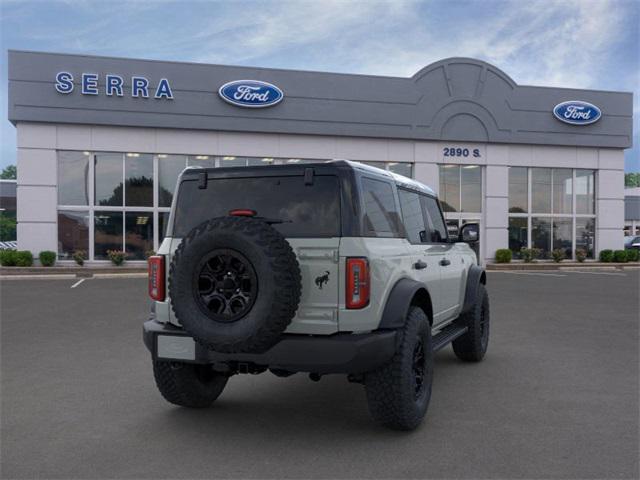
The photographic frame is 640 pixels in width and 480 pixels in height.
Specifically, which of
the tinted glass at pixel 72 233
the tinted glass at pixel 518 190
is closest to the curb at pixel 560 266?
the tinted glass at pixel 518 190

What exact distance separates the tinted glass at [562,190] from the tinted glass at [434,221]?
76.7 feet

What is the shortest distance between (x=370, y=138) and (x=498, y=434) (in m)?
21.8

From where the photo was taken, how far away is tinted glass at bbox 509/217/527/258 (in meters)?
26.7

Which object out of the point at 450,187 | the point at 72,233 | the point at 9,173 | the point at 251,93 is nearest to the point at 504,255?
the point at 450,187

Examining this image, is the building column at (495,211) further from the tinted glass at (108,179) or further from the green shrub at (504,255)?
the tinted glass at (108,179)

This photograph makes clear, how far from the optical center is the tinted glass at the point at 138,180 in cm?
2302

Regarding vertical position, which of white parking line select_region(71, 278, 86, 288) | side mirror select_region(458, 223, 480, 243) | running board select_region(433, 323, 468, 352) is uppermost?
side mirror select_region(458, 223, 480, 243)

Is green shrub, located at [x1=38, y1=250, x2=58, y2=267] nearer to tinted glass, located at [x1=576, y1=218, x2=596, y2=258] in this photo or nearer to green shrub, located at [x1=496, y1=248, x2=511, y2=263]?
green shrub, located at [x1=496, y1=248, x2=511, y2=263]

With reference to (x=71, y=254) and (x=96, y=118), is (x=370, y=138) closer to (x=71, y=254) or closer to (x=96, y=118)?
(x=96, y=118)

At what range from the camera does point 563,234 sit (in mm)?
27625

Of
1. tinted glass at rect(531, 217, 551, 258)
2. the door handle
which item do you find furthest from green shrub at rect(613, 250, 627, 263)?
the door handle

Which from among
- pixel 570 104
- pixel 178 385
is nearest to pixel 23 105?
pixel 178 385

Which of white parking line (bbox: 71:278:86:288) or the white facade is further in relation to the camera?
the white facade

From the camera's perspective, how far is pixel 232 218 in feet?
12.8
